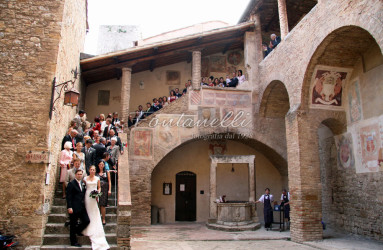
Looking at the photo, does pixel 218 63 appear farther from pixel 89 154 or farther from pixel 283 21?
pixel 89 154

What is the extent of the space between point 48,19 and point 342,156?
1001cm

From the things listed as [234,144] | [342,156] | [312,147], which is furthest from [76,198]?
[234,144]

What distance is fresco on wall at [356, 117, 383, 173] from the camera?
9250 mm

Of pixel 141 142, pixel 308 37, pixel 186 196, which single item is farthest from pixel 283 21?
pixel 186 196

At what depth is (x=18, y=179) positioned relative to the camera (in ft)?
20.7

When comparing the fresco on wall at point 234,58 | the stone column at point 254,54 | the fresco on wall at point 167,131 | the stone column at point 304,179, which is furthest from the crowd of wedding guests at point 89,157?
the fresco on wall at point 234,58

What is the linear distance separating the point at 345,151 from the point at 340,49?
11.8ft

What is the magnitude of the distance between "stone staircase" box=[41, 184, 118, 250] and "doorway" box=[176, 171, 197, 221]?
7983mm

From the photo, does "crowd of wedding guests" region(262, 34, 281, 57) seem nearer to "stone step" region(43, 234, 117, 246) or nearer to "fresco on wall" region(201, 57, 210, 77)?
"fresco on wall" region(201, 57, 210, 77)

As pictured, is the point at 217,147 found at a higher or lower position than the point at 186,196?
higher

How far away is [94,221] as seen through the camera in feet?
20.2

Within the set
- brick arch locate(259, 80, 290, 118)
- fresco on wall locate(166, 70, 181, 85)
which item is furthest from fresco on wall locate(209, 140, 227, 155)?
fresco on wall locate(166, 70, 181, 85)

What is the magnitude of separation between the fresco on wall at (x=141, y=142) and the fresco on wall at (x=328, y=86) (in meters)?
6.23

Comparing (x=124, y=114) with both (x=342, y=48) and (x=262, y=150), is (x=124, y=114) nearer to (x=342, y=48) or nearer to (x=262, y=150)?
(x=262, y=150)
